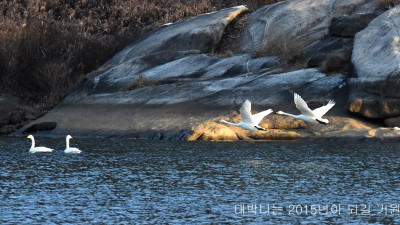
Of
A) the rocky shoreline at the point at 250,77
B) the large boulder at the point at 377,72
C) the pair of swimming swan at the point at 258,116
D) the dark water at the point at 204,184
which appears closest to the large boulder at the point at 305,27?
the rocky shoreline at the point at 250,77

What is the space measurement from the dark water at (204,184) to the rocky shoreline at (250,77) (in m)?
4.58

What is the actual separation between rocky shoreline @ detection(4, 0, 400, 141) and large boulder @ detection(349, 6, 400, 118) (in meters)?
0.05

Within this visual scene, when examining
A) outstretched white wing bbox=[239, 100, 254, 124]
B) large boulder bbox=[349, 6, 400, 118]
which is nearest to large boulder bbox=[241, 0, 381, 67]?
large boulder bbox=[349, 6, 400, 118]

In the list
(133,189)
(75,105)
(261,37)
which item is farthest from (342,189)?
(261,37)

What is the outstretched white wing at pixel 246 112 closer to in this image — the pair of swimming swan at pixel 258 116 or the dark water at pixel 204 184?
the pair of swimming swan at pixel 258 116

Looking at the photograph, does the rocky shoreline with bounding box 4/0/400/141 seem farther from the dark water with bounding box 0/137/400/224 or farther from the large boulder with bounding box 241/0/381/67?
the dark water with bounding box 0/137/400/224

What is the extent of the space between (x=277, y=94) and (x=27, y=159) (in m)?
16.6

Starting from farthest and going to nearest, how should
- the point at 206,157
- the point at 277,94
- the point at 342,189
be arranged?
the point at 277,94 < the point at 206,157 < the point at 342,189

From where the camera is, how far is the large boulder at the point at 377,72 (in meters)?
44.1

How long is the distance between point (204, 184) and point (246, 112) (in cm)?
878

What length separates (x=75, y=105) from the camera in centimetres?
5250

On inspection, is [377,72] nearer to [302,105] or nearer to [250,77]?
[250,77]

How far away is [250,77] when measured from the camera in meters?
50.8

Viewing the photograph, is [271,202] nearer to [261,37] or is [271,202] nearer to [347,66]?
[347,66]
